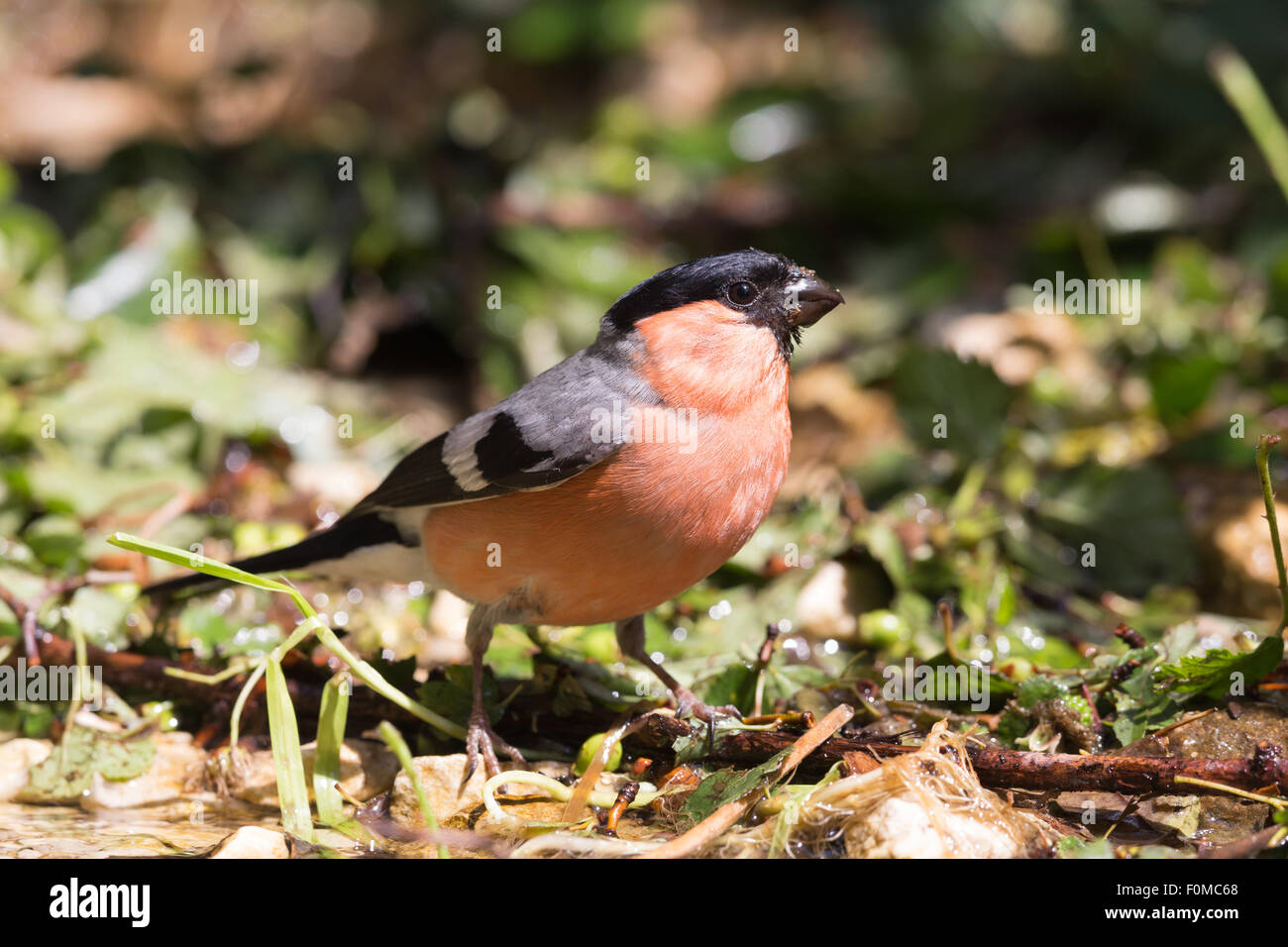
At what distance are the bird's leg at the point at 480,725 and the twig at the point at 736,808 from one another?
2.30 feet

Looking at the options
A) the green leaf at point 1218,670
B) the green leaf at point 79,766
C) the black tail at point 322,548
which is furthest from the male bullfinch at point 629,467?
the green leaf at point 1218,670

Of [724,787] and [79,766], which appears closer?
[724,787]

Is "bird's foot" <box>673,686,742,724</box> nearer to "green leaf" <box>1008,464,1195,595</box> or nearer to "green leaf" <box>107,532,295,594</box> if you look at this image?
"green leaf" <box>107,532,295,594</box>

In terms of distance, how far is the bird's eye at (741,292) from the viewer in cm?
345

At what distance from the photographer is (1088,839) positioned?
9.07 feet

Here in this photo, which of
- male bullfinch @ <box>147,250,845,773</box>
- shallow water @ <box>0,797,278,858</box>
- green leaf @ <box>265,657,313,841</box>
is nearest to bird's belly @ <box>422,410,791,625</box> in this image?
male bullfinch @ <box>147,250,845,773</box>

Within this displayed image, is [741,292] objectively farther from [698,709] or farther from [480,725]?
[480,725]

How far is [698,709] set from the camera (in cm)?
334

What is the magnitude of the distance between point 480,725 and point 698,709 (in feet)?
2.00

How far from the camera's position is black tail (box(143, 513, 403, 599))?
3820 mm

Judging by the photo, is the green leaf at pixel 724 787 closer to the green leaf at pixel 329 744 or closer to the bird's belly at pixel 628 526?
the bird's belly at pixel 628 526

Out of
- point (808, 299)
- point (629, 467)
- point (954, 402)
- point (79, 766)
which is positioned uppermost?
point (808, 299)

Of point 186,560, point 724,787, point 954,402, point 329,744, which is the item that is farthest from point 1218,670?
point 186,560
